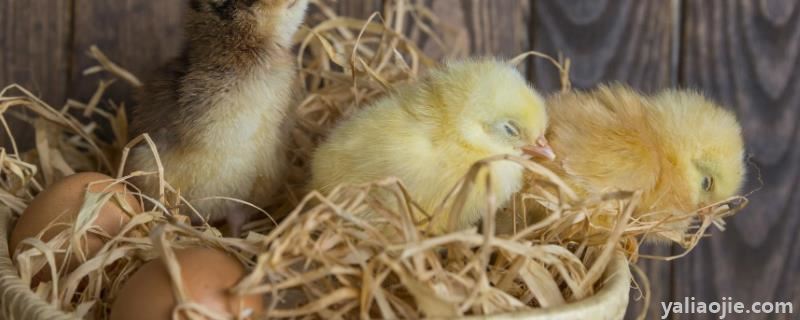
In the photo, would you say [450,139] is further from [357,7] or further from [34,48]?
[34,48]

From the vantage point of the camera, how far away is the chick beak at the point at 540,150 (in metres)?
1.23

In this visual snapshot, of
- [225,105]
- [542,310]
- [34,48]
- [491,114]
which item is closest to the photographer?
[542,310]

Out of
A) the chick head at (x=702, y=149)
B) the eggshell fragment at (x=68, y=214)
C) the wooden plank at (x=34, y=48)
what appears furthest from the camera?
the wooden plank at (x=34, y=48)

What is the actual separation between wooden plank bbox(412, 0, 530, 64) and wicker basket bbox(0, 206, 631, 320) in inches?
29.2

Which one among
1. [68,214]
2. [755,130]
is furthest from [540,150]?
[755,130]

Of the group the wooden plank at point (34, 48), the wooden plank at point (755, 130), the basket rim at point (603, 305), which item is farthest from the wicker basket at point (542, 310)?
the wooden plank at point (755, 130)

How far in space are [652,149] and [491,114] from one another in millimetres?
251

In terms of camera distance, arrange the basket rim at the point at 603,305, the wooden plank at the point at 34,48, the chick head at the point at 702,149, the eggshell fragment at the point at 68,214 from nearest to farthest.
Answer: the basket rim at the point at 603,305 < the eggshell fragment at the point at 68,214 < the chick head at the point at 702,149 < the wooden plank at the point at 34,48

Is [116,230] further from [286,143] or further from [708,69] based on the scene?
[708,69]

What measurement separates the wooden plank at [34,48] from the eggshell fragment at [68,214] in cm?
53

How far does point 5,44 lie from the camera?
67.9 inches

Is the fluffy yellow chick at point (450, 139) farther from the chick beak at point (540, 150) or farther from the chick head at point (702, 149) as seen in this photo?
the chick head at point (702, 149)

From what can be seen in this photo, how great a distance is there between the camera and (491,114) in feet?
3.96

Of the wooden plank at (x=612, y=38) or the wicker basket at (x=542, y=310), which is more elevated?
the wooden plank at (x=612, y=38)
